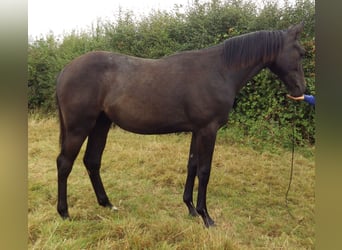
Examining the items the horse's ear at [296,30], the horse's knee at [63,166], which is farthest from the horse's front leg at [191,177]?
the horse's ear at [296,30]

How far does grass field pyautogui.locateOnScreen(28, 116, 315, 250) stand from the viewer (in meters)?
2.33

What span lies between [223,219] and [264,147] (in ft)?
7.11

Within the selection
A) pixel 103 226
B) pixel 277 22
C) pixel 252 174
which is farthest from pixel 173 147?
Result: pixel 277 22

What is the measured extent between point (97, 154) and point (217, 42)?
3308 millimetres

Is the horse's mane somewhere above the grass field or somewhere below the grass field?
above

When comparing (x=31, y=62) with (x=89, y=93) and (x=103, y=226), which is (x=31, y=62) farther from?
(x=103, y=226)

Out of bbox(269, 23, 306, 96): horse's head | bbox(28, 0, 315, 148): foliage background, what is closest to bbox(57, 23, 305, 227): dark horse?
bbox(269, 23, 306, 96): horse's head

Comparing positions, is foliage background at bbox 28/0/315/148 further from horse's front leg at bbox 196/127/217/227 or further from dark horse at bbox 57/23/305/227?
horse's front leg at bbox 196/127/217/227

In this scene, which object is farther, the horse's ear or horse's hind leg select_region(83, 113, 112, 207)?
horse's hind leg select_region(83, 113, 112, 207)

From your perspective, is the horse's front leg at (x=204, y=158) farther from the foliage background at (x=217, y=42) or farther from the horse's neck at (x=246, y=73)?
the foliage background at (x=217, y=42)

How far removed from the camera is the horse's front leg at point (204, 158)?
108 inches

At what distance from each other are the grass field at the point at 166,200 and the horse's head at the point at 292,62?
1.34m

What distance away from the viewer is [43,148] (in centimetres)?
495

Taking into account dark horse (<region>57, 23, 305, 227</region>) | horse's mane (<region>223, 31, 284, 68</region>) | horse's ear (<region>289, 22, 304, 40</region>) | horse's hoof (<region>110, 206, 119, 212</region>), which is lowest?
horse's hoof (<region>110, 206, 119, 212</region>)
